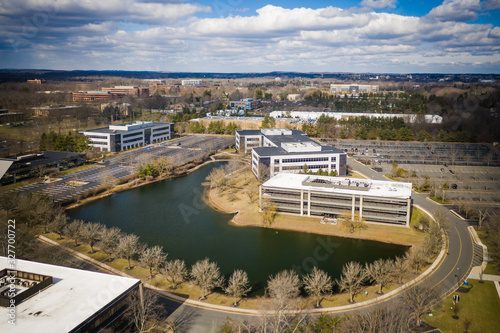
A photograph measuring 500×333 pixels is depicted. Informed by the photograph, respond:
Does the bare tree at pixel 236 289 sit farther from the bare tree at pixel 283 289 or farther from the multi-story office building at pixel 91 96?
the multi-story office building at pixel 91 96

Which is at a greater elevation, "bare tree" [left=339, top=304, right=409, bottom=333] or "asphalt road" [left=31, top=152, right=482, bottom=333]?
"bare tree" [left=339, top=304, right=409, bottom=333]

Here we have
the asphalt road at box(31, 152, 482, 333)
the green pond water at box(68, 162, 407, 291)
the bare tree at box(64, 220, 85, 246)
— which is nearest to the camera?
the asphalt road at box(31, 152, 482, 333)

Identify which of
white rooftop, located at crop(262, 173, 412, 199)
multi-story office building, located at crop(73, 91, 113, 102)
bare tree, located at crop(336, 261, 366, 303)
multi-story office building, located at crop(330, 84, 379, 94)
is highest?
multi-story office building, located at crop(330, 84, 379, 94)

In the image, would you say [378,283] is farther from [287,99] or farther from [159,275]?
[287,99]

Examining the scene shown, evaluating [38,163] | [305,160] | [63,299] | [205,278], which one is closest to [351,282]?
[205,278]

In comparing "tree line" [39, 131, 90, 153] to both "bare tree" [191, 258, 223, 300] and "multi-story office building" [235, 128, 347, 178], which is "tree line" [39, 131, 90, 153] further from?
"bare tree" [191, 258, 223, 300]

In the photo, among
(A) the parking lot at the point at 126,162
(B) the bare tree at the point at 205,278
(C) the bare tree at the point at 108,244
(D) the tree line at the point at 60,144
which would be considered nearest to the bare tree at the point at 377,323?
(B) the bare tree at the point at 205,278

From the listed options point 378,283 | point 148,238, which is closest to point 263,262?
point 378,283

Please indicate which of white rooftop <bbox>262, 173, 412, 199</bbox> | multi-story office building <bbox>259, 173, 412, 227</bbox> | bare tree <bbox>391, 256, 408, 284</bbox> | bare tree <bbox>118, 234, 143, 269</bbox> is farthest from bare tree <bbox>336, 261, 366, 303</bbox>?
bare tree <bbox>118, 234, 143, 269</bbox>
